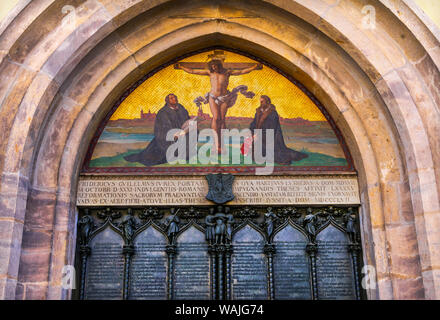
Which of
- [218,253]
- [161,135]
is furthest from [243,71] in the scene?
[218,253]

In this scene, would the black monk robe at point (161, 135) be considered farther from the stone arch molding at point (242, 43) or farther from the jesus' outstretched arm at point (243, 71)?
the jesus' outstretched arm at point (243, 71)

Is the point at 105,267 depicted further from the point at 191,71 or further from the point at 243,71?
the point at 243,71

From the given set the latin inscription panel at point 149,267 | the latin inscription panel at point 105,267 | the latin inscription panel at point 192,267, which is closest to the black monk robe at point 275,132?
the latin inscription panel at point 192,267

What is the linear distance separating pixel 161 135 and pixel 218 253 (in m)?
2.06

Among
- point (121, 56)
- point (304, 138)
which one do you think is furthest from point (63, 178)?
point (304, 138)

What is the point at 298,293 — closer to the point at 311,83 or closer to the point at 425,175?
the point at 425,175

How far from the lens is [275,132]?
9305 mm

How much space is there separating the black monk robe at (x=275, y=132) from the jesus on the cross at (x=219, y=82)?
1.27 ft

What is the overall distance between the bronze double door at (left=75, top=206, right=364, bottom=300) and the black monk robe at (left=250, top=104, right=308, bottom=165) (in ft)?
2.67

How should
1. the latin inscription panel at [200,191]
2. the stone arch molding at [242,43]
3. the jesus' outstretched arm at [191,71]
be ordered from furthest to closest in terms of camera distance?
the jesus' outstretched arm at [191,71] < the latin inscription panel at [200,191] < the stone arch molding at [242,43]

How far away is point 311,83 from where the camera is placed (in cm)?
924

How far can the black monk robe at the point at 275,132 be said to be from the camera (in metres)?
9.14

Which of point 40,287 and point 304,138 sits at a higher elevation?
point 304,138
